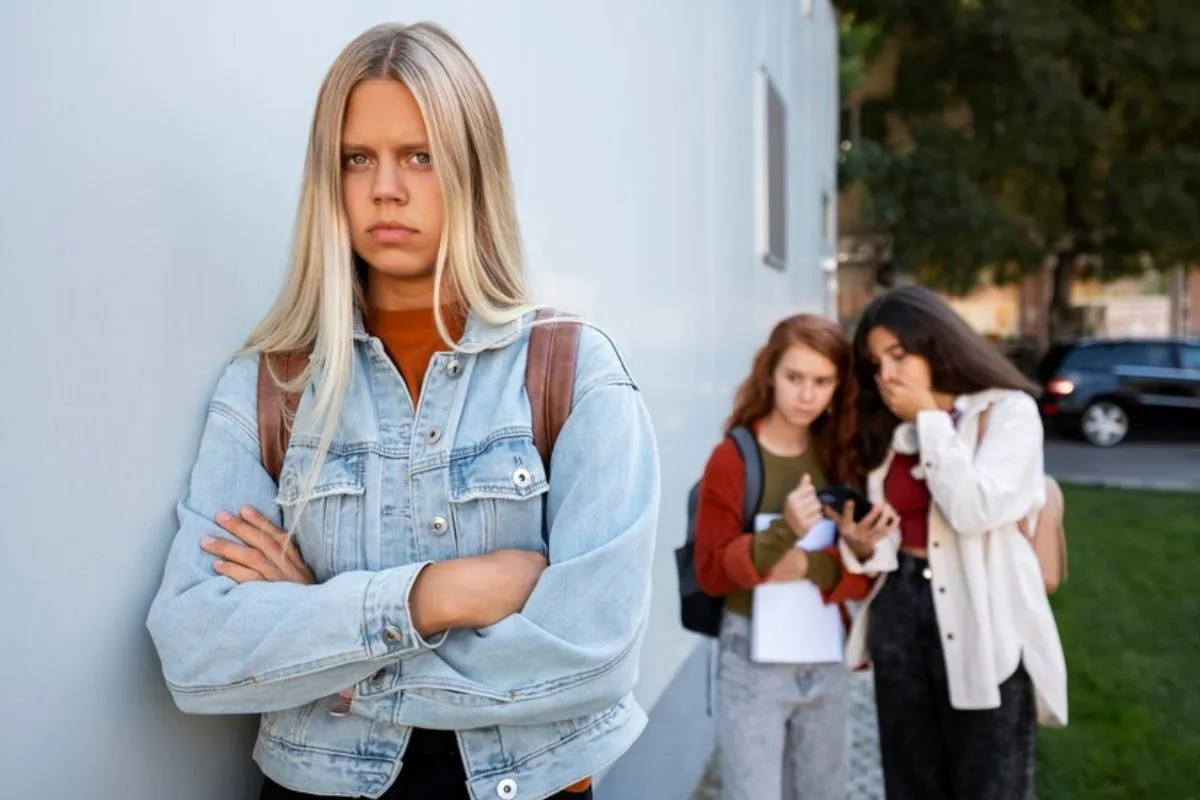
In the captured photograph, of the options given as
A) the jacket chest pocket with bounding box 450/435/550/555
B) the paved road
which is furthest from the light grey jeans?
the paved road

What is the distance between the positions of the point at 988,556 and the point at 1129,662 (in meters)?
3.77

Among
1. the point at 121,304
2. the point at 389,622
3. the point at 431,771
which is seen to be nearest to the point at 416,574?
the point at 389,622

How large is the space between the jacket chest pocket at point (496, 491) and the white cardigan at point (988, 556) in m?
1.78

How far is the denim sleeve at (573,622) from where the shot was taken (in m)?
1.52

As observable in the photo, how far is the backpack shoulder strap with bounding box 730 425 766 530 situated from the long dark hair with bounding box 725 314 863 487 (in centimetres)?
12

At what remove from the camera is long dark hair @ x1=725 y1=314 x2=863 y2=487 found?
3.37 m

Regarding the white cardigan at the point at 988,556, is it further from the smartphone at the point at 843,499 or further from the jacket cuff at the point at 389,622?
the jacket cuff at the point at 389,622

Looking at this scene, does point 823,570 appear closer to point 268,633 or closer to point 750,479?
point 750,479

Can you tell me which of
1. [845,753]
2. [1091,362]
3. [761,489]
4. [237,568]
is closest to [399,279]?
[237,568]

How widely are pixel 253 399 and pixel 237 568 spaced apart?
0.29 m

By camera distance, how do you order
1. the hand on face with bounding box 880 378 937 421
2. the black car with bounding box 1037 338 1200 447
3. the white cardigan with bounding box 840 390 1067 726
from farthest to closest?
the black car with bounding box 1037 338 1200 447 < the hand on face with bounding box 880 378 937 421 < the white cardigan with bounding box 840 390 1067 726

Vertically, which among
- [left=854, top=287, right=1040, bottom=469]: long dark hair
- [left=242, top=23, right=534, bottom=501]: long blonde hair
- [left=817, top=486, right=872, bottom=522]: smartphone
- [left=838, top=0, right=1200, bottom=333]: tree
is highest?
[left=838, top=0, right=1200, bottom=333]: tree

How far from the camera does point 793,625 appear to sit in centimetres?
326

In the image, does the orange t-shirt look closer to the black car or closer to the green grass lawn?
the green grass lawn
